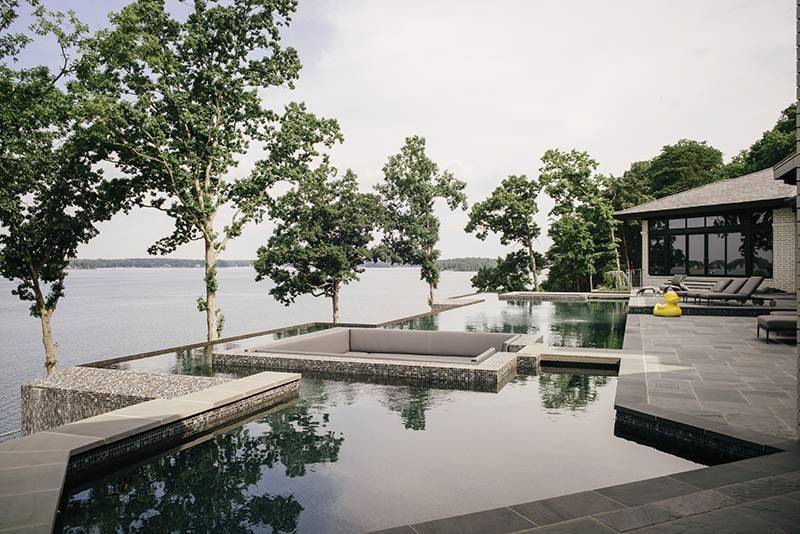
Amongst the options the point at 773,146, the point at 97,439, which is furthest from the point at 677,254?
the point at 97,439

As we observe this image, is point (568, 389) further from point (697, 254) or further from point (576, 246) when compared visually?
point (576, 246)

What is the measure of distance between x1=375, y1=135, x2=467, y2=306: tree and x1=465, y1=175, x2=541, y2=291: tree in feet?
6.16

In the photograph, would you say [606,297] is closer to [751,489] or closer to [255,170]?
[255,170]

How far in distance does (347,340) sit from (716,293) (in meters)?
10.7

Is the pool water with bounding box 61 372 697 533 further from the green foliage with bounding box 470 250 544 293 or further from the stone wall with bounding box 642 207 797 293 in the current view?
the green foliage with bounding box 470 250 544 293

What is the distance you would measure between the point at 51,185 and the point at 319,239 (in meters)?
9.60

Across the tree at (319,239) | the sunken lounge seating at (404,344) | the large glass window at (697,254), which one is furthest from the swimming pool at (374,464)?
the large glass window at (697,254)

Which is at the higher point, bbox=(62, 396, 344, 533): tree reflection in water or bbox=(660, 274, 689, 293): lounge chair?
bbox=(660, 274, 689, 293): lounge chair

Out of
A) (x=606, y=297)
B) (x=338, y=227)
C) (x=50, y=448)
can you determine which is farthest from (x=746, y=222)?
(x=50, y=448)

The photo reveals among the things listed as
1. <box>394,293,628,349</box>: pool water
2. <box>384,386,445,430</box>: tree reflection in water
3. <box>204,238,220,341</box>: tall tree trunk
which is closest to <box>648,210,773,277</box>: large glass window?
<box>394,293,628,349</box>: pool water

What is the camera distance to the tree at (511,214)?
28344 millimetres

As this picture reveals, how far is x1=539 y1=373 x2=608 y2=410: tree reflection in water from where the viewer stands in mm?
7254

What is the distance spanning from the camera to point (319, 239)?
2228cm

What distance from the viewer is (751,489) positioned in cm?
361
